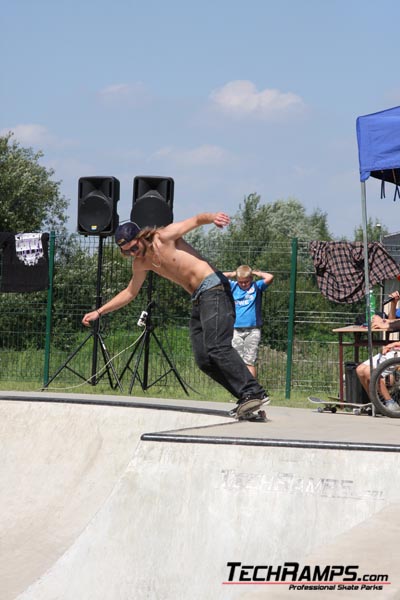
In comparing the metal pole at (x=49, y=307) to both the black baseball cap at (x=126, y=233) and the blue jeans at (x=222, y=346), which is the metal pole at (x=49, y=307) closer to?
the black baseball cap at (x=126, y=233)

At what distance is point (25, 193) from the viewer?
43125 millimetres

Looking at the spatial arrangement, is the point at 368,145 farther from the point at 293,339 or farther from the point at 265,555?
the point at 293,339

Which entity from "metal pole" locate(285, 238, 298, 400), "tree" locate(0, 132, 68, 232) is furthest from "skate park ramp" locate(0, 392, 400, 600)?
"tree" locate(0, 132, 68, 232)

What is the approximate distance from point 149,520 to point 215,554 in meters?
0.46

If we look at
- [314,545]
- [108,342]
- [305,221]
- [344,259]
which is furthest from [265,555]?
[305,221]

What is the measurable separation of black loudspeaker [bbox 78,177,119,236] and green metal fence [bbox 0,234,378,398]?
1.14 feet

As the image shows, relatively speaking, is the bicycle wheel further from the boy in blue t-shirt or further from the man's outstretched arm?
the boy in blue t-shirt

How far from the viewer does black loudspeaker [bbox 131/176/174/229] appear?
12.2m

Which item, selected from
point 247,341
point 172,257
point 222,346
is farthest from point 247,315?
point 222,346

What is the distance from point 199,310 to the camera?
7406 mm

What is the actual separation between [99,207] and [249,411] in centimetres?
598

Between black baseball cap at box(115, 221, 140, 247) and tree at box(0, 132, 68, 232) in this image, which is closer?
black baseball cap at box(115, 221, 140, 247)

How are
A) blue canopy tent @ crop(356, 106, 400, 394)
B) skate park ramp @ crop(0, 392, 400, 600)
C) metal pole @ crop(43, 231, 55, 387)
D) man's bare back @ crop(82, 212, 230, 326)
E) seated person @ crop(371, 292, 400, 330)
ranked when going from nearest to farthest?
skate park ramp @ crop(0, 392, 400, 600)
man's bare back @ crop(82, 212, 230, 326)
blue canopy tent @ crop(356, 106, 400, 394)
seated person @ crop(371, 292, 400, 330)
metal pole @ crop(43, 231, 55, 387)

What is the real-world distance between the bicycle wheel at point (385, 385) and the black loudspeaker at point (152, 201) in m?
4.68
